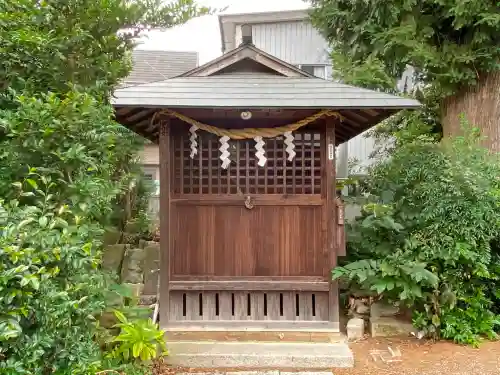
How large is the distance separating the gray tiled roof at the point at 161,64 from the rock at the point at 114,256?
37.8 ft

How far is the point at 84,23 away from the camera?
4.05m

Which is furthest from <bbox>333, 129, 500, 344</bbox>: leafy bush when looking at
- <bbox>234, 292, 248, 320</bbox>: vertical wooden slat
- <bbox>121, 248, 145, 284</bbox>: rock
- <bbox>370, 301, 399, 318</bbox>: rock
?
<bbox>121, 248, 145, 284</bbox>: rock

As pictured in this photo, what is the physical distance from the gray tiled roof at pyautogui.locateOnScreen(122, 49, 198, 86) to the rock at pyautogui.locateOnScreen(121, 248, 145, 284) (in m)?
11.6

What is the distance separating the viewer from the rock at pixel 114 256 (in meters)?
6.43

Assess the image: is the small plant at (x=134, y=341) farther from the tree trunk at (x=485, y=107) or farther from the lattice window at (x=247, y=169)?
the tree trunk at (x=485, y=107)

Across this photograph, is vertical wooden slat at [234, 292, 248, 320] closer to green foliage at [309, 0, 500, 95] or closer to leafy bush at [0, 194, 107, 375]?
leafy bush at [0, 194, 107, 375]

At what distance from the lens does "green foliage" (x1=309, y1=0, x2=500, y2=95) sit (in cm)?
580

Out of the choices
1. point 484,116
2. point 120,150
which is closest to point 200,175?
point 120,150

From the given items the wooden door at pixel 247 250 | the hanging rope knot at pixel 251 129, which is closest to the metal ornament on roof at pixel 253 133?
the hanging rope knot at pixel 251 129

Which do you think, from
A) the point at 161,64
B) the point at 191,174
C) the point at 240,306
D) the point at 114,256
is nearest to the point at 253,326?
the point at 240,306

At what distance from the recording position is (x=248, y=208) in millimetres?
5297

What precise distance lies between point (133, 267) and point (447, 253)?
4781mm

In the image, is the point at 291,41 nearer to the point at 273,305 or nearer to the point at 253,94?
the point at 253,94

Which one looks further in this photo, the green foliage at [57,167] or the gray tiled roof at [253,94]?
the gray tiled roof at [253,94]
